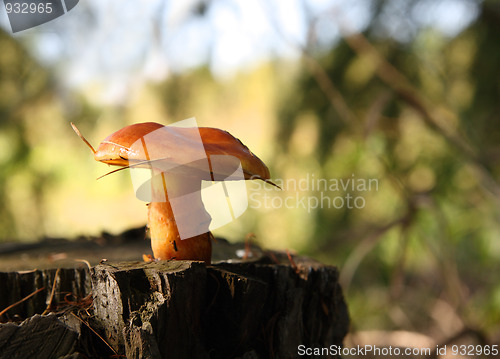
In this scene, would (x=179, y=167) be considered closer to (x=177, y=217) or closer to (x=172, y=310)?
(x=177, y=217)

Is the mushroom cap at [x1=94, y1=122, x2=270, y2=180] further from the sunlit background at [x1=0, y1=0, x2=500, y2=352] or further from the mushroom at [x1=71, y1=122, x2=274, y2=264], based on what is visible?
the sunlit background at [x1=0, y1=0, x2=500, y2=352]

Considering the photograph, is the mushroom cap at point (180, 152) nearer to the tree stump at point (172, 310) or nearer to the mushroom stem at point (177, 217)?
the mushroom stem at point (177, 217)

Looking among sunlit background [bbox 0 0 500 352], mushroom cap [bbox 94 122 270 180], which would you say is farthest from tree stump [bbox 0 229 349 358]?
sunlit background [bbox 0 0 500 352]

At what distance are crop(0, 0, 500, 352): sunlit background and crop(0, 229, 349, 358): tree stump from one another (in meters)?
1.86

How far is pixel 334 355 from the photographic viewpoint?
4.73ft

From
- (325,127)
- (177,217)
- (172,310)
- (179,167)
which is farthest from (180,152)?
(325,127)

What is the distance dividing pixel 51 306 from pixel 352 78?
3.14 m

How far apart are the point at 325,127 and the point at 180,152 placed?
2765 millimetres

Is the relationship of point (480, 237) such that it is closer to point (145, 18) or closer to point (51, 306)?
point (51, 306)

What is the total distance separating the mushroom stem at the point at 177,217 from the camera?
3.95 ft

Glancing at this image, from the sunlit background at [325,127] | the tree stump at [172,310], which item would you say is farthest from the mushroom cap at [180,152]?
the sunlit background at [325,127]

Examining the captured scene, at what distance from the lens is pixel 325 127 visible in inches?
143

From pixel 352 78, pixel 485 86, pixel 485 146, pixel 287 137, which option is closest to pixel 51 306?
pixel 287 137

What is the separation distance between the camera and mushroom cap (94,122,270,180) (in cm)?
102
